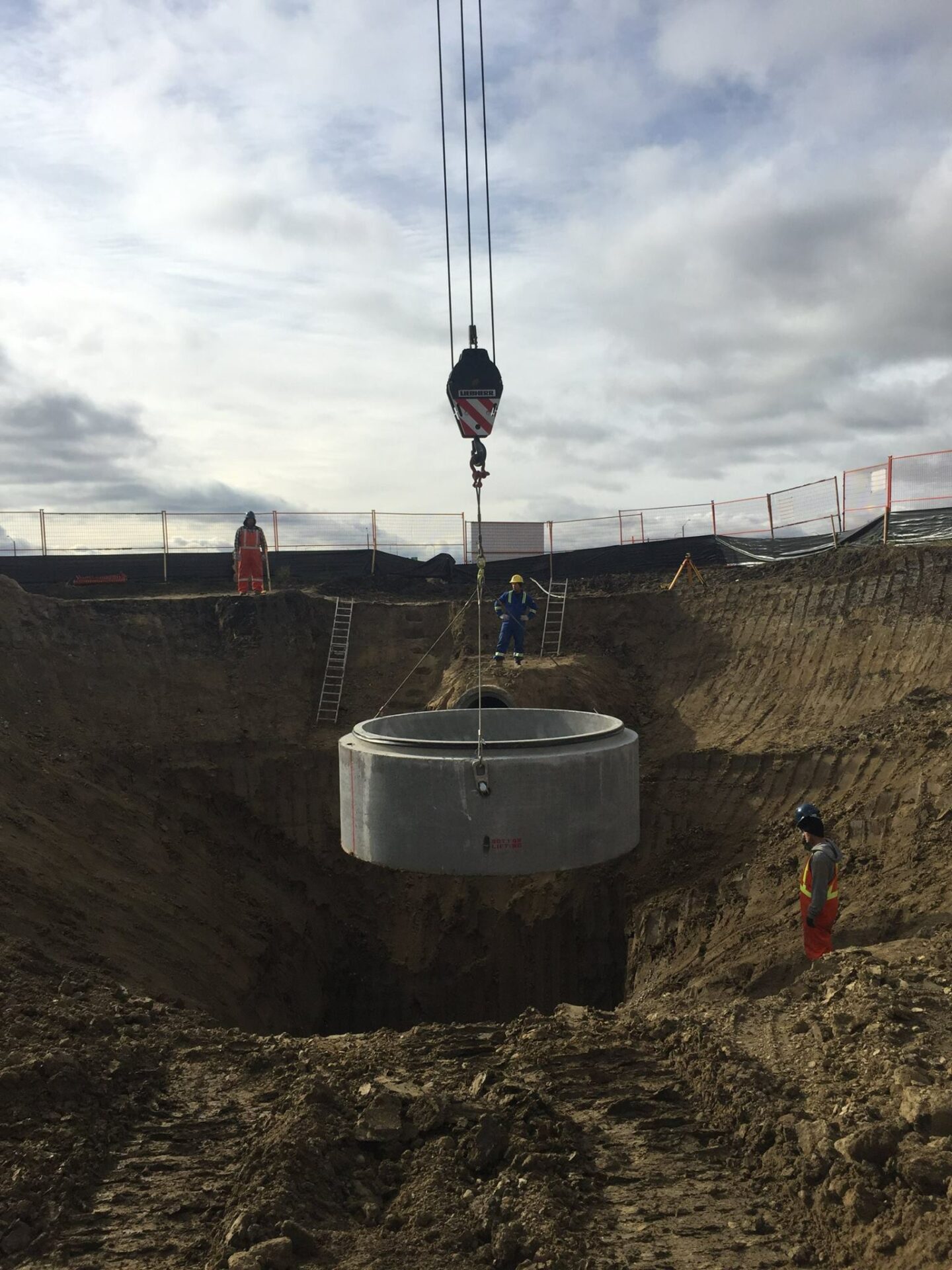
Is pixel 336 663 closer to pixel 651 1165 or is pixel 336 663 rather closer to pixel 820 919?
pixel 820 919

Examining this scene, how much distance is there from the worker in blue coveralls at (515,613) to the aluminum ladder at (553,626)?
1697 millimetres

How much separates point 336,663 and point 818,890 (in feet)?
35.6

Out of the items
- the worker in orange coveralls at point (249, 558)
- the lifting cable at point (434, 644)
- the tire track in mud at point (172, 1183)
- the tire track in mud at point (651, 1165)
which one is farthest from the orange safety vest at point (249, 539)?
the tire track in mud at point (651, 1165)

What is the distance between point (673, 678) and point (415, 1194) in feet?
41.2

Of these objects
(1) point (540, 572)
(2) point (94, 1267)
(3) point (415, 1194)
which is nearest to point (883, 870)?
(3) point (415, 1194)

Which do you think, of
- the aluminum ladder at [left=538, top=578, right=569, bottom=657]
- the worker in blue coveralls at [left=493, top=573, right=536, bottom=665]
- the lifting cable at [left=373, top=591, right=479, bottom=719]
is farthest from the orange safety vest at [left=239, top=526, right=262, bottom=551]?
the worker in blue coveralls at [left=493, top=573, right=536, bottom=665]

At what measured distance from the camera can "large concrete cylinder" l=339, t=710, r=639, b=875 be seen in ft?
27.1

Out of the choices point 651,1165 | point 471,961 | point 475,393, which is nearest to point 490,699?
point 471,961

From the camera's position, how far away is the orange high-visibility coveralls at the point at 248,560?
18750 millimetres

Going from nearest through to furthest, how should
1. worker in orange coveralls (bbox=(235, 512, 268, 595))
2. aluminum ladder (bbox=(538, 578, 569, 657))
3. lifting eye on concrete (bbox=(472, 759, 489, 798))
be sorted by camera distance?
lifting eye on concrete (bbox=(472, 759, 489, 798)) < aluminum ladder (bbox=(538, 578, 569, 657)) < worker in orange coveralls (bbox=(235, 512, 268, 595))

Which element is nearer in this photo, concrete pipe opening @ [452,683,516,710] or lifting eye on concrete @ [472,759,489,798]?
lifting eye on concrete @ [472,759,489,798]

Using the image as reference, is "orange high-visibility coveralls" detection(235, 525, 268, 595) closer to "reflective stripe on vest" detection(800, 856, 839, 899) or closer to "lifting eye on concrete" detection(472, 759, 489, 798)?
"lifting eye on concrete" detection(472, 759, 489, 798)

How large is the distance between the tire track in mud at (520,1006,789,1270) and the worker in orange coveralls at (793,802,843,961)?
2558 mm

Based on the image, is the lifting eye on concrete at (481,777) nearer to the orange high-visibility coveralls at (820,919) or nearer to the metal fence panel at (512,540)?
the orange high-visibility coveralls at (820,919)
